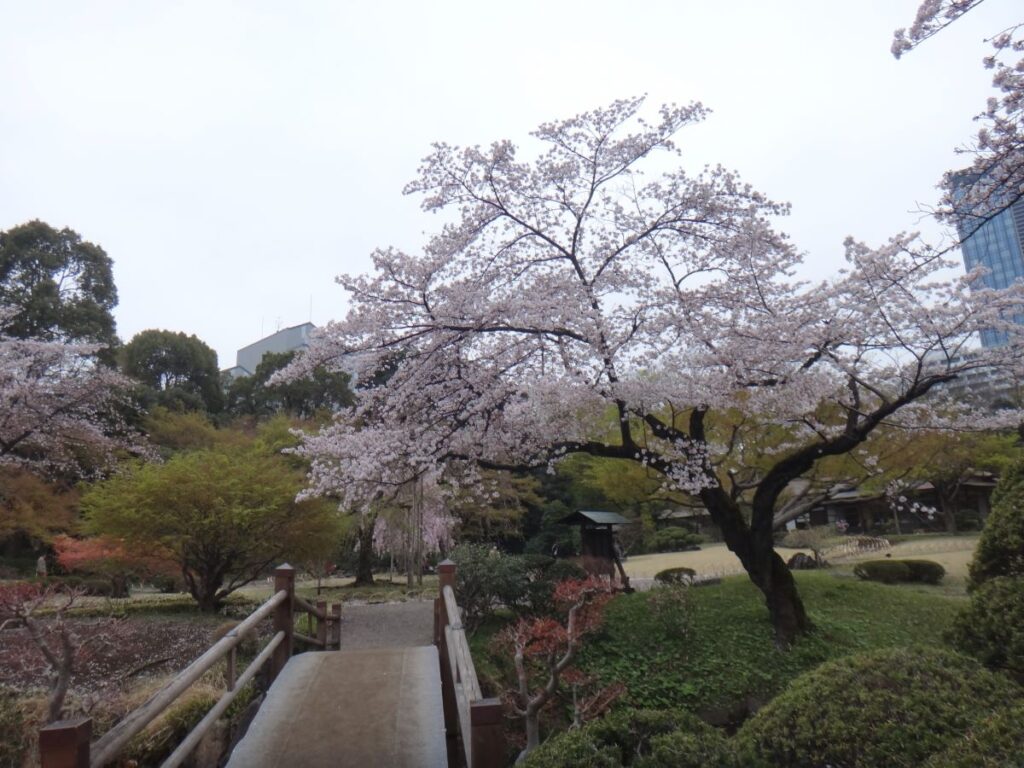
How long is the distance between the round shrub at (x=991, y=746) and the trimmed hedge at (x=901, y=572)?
1462cm

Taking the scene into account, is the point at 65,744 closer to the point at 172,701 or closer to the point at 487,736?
the point at 172,701

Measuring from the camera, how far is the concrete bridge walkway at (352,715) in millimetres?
4078

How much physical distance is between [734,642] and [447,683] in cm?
516

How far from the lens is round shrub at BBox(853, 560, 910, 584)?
598 inches

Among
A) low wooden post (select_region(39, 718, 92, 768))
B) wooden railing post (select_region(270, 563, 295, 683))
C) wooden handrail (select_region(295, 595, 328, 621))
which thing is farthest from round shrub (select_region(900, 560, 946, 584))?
low wooden post (select_region(39, 718, 92, 768))

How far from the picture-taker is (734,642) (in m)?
9.38

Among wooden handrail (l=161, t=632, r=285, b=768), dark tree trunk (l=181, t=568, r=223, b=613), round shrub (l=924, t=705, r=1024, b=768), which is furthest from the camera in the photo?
dark tree trunk (l=181, t=568, r=223, b=613)

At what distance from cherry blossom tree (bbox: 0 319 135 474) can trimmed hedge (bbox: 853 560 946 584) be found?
17.9 m

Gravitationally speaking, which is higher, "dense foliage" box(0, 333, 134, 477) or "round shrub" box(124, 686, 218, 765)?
"dense foliage" box(0, 333, 134, 477)

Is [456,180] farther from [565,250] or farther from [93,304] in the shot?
[93,304]

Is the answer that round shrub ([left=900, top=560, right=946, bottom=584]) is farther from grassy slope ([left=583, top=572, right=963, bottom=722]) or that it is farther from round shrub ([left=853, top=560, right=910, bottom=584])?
grassy slope ([left=583, top=572, right=963, bottom=722])

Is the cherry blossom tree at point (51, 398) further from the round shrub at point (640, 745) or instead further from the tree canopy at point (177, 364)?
the tree canopy at point (177, 364)

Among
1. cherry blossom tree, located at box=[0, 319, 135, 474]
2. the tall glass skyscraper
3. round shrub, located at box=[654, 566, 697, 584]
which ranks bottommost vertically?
round shrub, located at box=[654, 566, 697, 584]

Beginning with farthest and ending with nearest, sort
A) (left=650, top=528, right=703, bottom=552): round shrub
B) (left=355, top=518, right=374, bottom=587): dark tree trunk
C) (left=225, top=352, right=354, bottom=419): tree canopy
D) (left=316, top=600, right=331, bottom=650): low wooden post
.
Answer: (left=225, top=352, right=354, bottom=419): tree canopy < (left=650, top=528, right=703, bottom=552): round shrub < (left=355, top=518, right=374, bottom=587): dark tree trunk < (left=316, top=600, right=331, bottom=650): low wooden post
